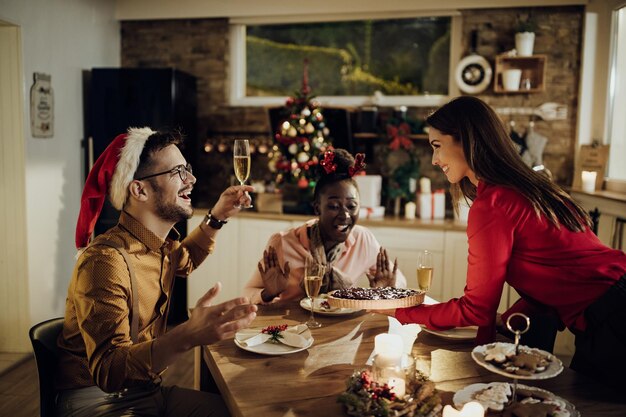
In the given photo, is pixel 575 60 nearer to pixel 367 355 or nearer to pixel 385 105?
pixel 385 105

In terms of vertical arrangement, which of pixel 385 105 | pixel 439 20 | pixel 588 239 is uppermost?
pixel 439 20

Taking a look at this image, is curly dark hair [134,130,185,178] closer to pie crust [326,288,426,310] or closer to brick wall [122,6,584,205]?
pie crust [326,288,426,310]

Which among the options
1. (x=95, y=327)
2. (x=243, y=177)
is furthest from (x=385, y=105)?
(x=95, y=327)

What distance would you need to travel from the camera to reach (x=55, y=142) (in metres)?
4.21

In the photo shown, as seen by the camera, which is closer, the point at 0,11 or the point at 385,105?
the point at 0,11

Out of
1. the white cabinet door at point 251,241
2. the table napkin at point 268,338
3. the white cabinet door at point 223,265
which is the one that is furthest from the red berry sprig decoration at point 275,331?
the white cabinet door at point 223,265

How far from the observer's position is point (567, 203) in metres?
1.81

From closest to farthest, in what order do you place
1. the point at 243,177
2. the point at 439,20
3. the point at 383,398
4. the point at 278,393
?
1. the point at 383,398
2. the point at 278,393
3. the point at 243,177
4. the point at 439,20

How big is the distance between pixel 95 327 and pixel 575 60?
4.17 m

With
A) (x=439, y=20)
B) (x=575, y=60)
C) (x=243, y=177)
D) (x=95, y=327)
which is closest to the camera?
(x=95, y=327)

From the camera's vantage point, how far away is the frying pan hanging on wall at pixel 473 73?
450 centimetres

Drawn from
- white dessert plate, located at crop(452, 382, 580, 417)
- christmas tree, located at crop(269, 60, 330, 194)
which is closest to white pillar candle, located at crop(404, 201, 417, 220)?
christmas tree, located at crop(269, 60, 330, 194)

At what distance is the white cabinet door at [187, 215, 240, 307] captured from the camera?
15.0 feet

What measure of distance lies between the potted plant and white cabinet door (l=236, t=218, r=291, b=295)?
2.31m
